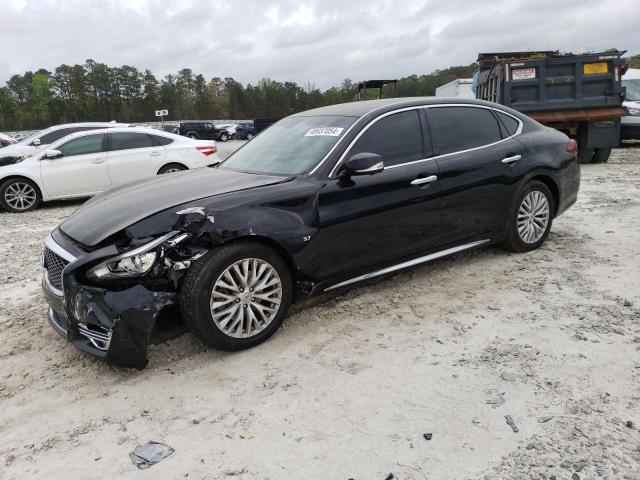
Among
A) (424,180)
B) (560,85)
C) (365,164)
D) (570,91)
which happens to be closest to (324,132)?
(365,164)

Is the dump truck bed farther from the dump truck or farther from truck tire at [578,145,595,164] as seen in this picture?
truck tire at [578,145,595,164]

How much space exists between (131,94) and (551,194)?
94.4m

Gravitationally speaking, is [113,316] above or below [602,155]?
below

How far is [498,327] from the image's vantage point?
3.66m

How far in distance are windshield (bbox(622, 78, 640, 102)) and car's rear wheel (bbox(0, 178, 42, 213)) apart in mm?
14330

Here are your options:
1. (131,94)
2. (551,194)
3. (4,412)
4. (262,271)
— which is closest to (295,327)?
(262,271)

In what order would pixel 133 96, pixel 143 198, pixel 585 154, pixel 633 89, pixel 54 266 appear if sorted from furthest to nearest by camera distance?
1. pixel 133 96
2. pixel 633 89
3. pixel 585 154
4. pixel 143 198
5. pixel 54 266

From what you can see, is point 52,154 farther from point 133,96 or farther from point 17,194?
point 133,96

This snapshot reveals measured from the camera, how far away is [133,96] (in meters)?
89.1

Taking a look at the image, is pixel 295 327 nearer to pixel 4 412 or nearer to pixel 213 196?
pixel 213 196

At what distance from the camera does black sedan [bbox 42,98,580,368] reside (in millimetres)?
3137

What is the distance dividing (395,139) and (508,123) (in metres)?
1.50

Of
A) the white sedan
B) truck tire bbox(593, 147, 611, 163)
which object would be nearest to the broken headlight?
the white sedan

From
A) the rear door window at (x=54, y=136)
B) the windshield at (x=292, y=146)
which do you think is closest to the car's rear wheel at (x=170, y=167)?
the rear door window at (x=54, y=136)
